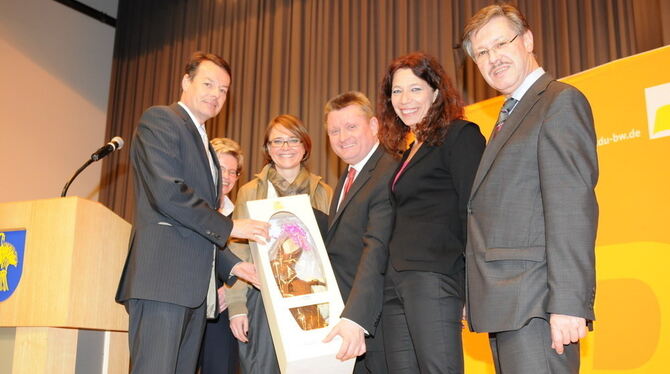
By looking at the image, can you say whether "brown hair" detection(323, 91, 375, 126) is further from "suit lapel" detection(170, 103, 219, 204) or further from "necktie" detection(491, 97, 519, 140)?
"necktie" detection(491, 97, 519, 140)

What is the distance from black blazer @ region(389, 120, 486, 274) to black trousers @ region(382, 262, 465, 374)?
0.15ft

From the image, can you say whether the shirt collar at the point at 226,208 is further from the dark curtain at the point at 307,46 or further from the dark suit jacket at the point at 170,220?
the dark curtain at the point at 307,46

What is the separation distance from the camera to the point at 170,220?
2283mm

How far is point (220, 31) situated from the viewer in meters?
6.36

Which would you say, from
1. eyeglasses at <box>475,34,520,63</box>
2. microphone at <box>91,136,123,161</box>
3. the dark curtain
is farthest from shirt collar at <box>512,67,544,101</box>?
microphone at <box>91,136,123,161</box>

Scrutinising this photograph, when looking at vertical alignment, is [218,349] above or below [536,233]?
below

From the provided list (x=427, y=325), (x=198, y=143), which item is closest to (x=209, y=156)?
(x=198, y=143)

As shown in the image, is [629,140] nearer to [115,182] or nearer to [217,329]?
[217,329]

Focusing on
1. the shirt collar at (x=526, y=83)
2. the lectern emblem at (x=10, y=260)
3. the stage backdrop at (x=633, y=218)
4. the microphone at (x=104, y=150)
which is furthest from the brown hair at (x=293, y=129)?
the stage backdrop at (x=633, y=218)

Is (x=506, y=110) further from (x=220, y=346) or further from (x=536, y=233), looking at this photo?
(x=220, y=346)

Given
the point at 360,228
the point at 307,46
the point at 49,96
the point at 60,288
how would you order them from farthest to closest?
the point at 49,96 < the point at 307,46 < the point at 60,288 < the point at 360,228

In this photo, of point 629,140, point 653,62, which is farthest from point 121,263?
point 653,62

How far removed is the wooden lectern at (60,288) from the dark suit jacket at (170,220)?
1.46 feet

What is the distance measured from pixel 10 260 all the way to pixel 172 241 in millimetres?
996
